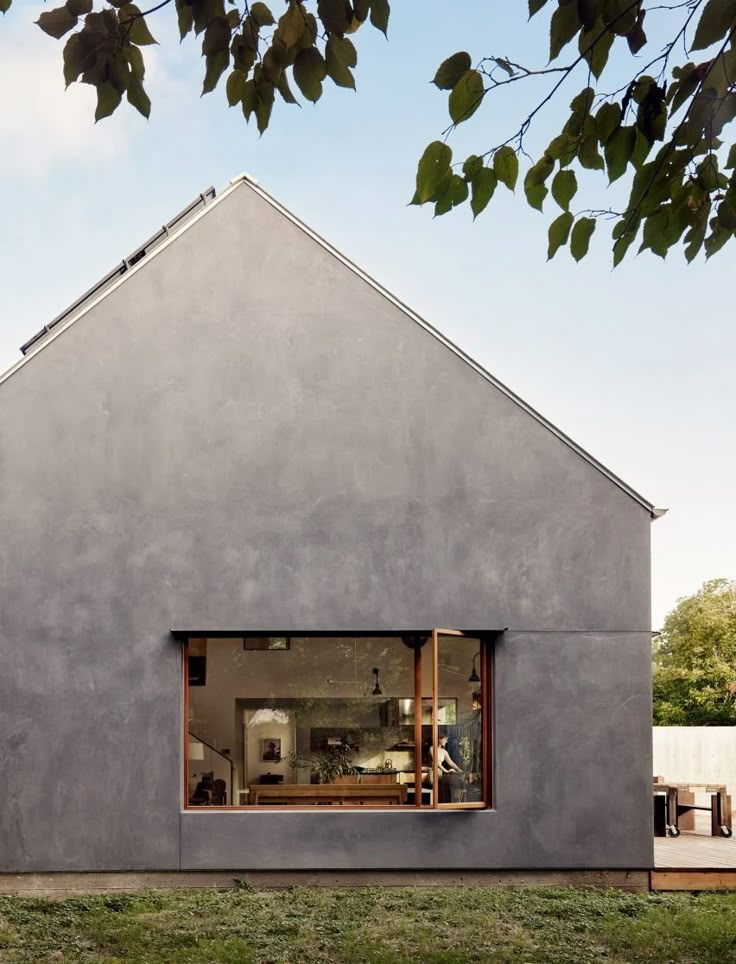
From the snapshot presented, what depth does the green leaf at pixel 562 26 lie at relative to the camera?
3.05 metres

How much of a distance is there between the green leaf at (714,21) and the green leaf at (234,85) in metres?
1.52

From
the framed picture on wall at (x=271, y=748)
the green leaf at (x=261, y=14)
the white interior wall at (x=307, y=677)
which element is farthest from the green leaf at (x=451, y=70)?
the framed picture on wall at (x=271, y=748)

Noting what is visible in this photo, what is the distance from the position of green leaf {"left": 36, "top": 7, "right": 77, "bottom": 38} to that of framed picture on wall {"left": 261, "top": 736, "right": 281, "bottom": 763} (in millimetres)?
7934

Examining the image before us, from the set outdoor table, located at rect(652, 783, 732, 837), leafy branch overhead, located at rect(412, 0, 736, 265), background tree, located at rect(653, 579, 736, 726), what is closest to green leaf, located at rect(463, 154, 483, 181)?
leafy branch overhead, located at rect(412, 0, 736, 265)

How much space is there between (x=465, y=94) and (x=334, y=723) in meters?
7.86

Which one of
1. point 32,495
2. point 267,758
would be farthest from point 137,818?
point 32,495

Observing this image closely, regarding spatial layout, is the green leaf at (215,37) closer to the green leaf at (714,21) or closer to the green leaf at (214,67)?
the green leaf at (214,67)

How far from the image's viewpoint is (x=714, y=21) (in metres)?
2.82

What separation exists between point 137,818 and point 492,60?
843 centimetres

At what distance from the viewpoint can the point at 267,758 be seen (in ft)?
33.2

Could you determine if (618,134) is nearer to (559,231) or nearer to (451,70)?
(559,231)

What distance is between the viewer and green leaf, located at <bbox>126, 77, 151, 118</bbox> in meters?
3.32

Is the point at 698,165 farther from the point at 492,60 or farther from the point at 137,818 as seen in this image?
the point at 137,818

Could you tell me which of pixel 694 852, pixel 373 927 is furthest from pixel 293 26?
pixel 694 852
